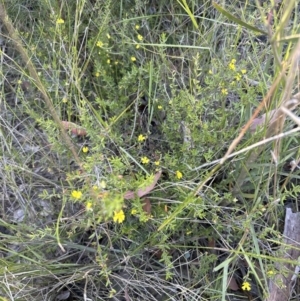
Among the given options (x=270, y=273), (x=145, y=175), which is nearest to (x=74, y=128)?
(x=145, y=175)

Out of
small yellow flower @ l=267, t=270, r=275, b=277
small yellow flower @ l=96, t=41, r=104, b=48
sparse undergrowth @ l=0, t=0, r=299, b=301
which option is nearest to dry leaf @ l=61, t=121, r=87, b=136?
sparse undergrowth @ l=0, t=0, r=299, b=301

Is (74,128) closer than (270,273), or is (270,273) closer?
(270,273)

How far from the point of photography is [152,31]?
140cm

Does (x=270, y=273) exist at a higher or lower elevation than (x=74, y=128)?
lower

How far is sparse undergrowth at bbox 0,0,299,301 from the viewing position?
105cm

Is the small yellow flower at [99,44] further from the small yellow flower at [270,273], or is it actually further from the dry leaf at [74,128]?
the small yellow flower at [270,273]

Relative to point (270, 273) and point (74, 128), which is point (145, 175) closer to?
point (74, 128)

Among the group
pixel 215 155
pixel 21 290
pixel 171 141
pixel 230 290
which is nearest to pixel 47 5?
pixel 171 141

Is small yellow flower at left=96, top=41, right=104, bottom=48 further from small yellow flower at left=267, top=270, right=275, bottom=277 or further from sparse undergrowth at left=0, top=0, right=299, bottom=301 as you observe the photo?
small yellow flower at left=267, top=270, right=275, bottom=277

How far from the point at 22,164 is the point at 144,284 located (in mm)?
445

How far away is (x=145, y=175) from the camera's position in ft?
3.78

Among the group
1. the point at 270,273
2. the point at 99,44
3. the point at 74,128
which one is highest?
the point at 99,44

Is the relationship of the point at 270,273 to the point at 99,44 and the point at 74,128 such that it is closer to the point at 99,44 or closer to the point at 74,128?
the point at 74,128

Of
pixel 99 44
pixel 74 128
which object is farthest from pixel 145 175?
pixel 99 44
